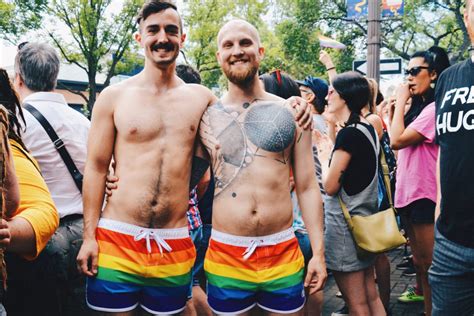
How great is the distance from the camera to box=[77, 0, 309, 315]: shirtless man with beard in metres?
2.59

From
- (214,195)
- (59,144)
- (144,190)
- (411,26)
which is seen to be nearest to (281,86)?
(214,195)

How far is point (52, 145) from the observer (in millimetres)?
3256

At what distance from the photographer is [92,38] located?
65.2 ft

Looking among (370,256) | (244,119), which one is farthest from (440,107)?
(370,256)

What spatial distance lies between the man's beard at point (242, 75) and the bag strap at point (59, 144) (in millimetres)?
1298

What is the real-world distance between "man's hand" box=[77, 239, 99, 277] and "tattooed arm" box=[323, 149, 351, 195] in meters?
1.67

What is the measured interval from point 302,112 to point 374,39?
246 inches

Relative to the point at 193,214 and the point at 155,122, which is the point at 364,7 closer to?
the point at 193,214

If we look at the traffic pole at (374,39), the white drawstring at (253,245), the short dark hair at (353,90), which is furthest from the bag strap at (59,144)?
the traffic pole at (374,39)

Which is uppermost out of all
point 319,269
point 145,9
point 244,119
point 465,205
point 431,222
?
point 145,9

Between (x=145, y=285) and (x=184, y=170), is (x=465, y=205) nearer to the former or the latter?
(x=184, y=170)

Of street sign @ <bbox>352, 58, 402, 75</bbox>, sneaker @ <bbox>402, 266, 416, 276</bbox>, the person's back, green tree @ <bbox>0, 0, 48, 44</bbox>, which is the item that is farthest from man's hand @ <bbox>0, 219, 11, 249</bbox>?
green tree @ <bbox>0, 0, 48, 44</bbox>

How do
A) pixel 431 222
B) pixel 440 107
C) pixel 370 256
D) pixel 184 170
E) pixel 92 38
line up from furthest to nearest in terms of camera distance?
1. pixel 92 38
2. pixel 431 222
3. pixel 370 256
4. pixel 184 170
5. pixel 440 107

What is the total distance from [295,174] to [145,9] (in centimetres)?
131
